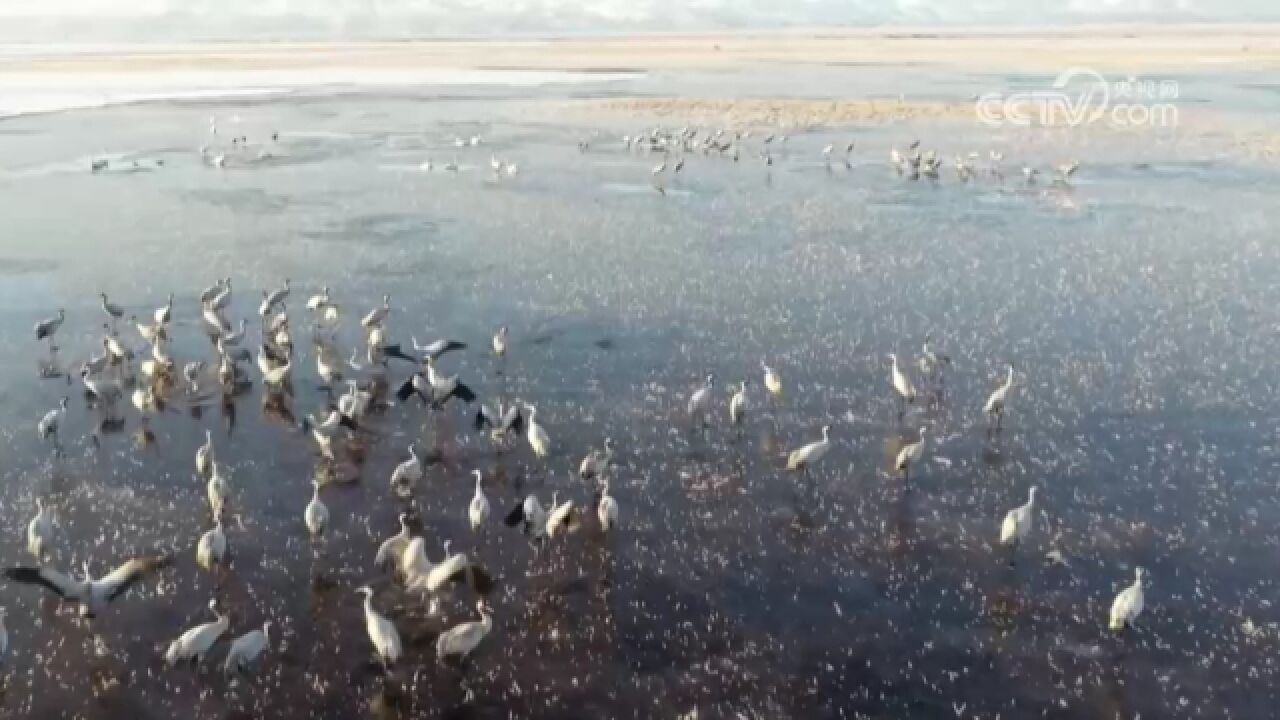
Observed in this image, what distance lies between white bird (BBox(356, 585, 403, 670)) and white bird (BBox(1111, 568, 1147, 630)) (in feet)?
22.5

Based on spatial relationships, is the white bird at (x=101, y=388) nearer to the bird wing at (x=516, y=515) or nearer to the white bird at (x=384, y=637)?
the bird wing at (x=516, y=515)

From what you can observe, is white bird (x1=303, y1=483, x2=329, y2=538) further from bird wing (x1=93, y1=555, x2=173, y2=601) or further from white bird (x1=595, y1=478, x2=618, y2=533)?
white bird (x1=595, y1=478, x2=618, y2=533)

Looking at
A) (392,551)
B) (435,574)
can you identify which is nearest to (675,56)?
(392,551)

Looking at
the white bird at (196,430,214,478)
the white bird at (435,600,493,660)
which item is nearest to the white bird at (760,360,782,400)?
the white bird at (435,600,493,660)

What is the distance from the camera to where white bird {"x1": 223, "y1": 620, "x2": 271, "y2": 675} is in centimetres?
1063

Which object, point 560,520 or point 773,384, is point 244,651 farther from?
point 773,384

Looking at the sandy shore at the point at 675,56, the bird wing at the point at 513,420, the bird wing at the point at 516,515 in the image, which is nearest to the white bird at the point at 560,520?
the bird wing at the point at 516,515

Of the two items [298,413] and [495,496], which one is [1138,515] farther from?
[298,413]

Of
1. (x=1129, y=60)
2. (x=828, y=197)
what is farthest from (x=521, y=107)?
(x=1129, y=60)

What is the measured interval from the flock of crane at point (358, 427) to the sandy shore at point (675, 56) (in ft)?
246

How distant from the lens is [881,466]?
1520cm

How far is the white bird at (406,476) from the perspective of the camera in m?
14.2

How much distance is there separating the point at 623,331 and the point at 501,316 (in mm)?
2386

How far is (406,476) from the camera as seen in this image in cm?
1424
